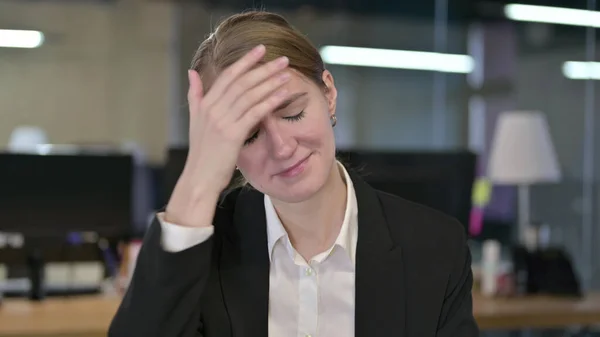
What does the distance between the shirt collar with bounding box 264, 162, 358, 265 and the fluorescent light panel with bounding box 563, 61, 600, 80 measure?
420cm

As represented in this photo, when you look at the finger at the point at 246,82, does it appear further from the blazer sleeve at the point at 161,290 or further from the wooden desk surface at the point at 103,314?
the wooden desk surface at the point at 103,314

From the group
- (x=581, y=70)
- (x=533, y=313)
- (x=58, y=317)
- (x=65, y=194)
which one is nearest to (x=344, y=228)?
(x=58, y=317)

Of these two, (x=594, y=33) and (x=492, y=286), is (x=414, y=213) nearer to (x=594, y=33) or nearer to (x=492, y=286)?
(x=492, y=286)

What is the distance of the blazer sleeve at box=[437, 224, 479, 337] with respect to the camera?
50.0 inches

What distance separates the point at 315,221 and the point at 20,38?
197 inches

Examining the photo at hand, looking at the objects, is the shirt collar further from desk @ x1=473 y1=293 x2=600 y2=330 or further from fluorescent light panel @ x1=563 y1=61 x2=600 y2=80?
fluorescent light panel @ x1=563 y1=61 x2=600 y2=80

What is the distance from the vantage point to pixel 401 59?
6234 mm

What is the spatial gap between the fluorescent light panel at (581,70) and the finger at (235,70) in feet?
14.8

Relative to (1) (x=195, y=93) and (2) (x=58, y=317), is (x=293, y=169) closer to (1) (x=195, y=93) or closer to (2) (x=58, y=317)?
(1) (x=195, y=93)

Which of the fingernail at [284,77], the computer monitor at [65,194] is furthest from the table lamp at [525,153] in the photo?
the fingernail at [284,77]

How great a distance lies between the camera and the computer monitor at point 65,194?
2514 mm

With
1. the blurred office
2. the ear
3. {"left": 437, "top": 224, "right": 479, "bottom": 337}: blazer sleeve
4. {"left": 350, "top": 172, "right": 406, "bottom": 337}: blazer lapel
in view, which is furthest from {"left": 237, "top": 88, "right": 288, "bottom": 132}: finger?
the blurred office

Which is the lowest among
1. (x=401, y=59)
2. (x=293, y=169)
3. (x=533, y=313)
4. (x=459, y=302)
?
(x=533, y=313)

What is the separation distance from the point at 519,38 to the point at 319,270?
15.7 ft
